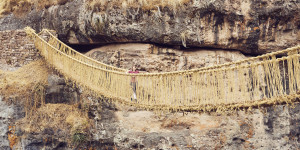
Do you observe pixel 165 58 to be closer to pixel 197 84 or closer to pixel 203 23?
pixel 203 23

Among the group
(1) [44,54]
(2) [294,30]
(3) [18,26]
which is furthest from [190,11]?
(3) [18,26]

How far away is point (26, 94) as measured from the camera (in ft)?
22.9

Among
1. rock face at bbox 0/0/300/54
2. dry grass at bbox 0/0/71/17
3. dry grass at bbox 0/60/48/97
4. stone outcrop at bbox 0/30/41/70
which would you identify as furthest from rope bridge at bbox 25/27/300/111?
dry grass at bbox 0/0/71/17

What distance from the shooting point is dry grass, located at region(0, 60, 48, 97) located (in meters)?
6.93

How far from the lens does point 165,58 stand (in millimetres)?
7719

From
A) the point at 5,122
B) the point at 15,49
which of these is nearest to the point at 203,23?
the point at 15,49

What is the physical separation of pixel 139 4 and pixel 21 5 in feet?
12.9

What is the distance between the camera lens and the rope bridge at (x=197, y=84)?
4.31m

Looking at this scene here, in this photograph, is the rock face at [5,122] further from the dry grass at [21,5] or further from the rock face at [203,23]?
the dry grass at [21,5]

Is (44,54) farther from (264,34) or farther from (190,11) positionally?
(264,34)

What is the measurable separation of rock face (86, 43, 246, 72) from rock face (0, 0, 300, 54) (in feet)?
0.72

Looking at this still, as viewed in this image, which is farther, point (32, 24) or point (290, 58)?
point (32, 24)

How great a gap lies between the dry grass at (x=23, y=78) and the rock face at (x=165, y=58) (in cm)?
158

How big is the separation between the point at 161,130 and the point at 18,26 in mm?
5260
